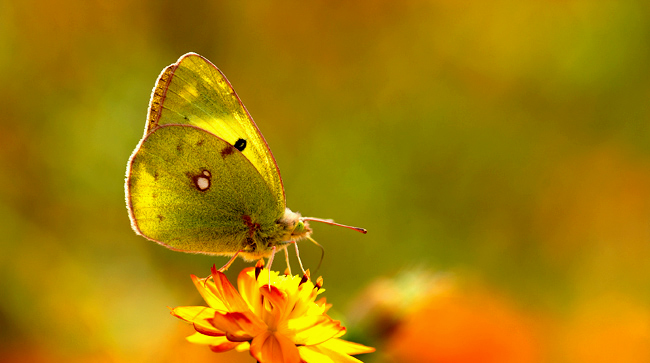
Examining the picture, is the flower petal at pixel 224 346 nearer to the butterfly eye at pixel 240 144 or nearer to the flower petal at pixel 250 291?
the flower petal at pixel 250 291

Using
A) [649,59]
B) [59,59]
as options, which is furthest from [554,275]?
[59,59]

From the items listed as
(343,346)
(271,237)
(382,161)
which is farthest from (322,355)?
(382,161)

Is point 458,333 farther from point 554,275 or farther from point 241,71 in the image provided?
point 241,71

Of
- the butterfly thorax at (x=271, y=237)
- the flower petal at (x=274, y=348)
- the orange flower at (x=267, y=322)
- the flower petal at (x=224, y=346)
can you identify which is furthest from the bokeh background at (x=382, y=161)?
the flower petal at (x=224, y=346)

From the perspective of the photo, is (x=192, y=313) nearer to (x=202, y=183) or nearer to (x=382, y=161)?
(x=202, y=183)

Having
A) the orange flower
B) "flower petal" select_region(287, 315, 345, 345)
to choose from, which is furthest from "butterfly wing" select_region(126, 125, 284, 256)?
"flower petal" select_region(287, 315, 345, 345)

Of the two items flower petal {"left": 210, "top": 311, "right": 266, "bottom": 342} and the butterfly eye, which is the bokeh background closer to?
the butterfly eye
